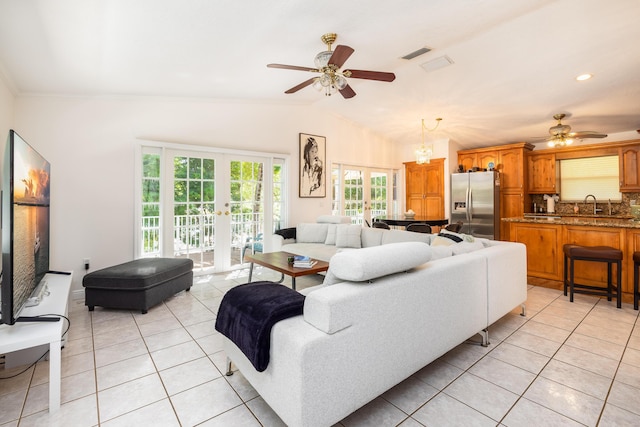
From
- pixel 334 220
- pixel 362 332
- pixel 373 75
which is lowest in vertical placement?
pixel 362 332

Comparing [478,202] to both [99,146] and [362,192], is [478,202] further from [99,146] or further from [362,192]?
[99,146]

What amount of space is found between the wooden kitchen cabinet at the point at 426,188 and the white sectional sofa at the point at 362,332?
15.7ft

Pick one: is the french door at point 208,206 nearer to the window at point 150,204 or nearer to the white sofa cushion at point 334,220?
the window at point 150,204

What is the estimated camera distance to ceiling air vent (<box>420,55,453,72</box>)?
11.4ft

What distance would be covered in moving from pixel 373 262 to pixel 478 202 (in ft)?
17.7

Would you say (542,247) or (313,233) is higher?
(313,233)

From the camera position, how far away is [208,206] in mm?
4531

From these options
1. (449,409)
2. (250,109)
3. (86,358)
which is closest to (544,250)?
(449,409)

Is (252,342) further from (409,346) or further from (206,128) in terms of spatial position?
(206,128)

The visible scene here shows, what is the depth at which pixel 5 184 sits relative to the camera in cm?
153

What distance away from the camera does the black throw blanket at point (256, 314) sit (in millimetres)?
1370

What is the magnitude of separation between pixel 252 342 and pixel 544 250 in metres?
4.29

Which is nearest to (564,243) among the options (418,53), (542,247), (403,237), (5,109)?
(542,247)

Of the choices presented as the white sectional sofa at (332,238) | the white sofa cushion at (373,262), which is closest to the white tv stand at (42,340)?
the white sofa cushion at (373,262)
